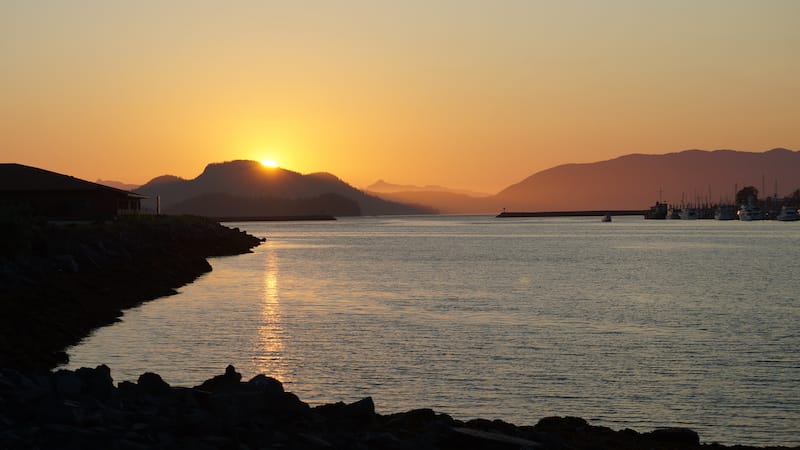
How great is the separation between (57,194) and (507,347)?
54.3 m

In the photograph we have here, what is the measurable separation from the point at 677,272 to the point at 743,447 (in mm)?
51261

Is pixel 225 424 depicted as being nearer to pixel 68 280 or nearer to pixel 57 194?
pixel 68 280

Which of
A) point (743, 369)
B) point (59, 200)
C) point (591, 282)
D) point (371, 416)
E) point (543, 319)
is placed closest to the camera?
point (371, 416)

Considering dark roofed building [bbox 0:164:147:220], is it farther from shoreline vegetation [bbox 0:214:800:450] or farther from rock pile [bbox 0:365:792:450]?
rock pile [bbox 0:365:792:450]

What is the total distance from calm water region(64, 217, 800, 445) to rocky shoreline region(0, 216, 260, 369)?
1137mm

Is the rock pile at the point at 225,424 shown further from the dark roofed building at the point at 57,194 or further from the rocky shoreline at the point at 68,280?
the dark roofed building at the point at 57,194

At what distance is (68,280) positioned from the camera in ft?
118

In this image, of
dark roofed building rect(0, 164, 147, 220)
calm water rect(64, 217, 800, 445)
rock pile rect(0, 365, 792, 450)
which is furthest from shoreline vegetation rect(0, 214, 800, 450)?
dark roofed building rect(0, 164, 147, 220)

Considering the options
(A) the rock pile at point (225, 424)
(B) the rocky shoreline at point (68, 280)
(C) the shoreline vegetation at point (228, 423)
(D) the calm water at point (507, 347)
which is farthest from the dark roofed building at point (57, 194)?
(A) the rock pile at point (225, 424)

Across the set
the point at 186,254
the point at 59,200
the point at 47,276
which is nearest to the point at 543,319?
the point at 47,276

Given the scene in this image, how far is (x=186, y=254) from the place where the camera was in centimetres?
6838

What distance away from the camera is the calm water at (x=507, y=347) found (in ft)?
62.6

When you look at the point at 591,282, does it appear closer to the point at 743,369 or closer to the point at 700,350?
the point at 700,350

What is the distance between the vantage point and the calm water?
1908cm
